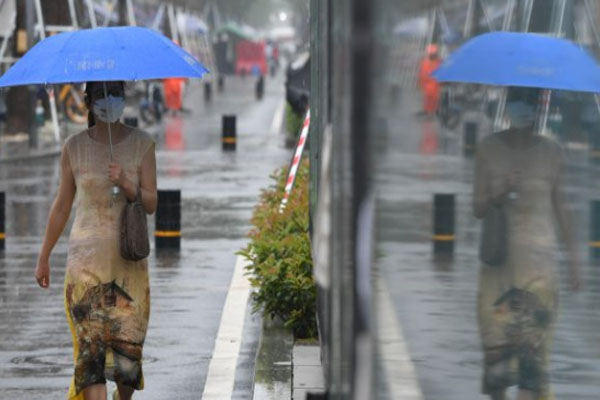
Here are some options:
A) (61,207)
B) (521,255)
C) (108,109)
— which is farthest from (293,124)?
(521,255)

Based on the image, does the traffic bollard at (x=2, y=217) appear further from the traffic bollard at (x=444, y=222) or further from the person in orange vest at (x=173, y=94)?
the person in orange vest at (x=173, y=94)

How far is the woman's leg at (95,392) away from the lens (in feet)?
20.6

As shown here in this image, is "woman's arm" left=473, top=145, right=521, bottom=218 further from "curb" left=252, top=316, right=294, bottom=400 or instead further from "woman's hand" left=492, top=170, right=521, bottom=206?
"curb" left=252, top=316, right=294, bottom=400

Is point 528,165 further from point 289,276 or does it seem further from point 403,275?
point 289,276

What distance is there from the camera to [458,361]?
9.05 ft

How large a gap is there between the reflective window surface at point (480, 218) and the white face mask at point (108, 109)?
3.65 meters

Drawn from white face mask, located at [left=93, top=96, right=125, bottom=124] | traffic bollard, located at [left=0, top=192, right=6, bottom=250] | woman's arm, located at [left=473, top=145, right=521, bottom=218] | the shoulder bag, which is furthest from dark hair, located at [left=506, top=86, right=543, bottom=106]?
traffic bollard, located at [left=0, top=192, right=6, bottom=250]

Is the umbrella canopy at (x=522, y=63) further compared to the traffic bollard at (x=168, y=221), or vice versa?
the traffic bollard at (x=168, y=221)

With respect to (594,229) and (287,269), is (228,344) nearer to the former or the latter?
(287,269)

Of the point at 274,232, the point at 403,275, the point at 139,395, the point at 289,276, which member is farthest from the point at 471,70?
the point at 274,232

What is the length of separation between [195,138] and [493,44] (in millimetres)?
31544

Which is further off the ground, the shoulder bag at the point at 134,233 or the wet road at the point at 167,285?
the shoulder bag at the point at 134,233

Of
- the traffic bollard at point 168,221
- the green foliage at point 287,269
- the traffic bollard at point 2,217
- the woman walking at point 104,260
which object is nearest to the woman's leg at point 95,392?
the woman walking at point 104,260

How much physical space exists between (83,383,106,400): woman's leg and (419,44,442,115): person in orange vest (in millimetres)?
3906
